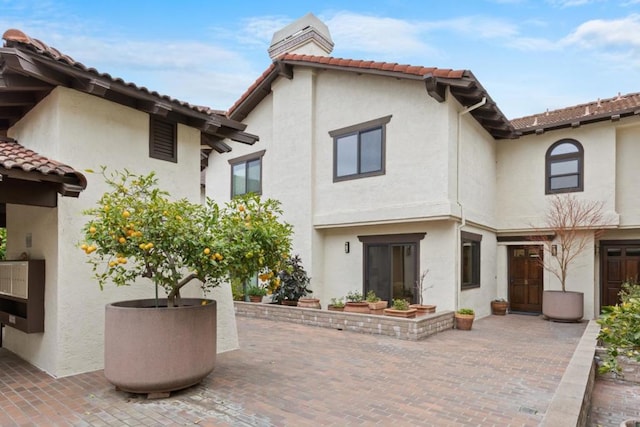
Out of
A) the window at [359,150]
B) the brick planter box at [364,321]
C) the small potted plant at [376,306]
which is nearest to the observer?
the brick planter box at [364,321]

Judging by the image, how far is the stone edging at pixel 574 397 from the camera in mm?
4188

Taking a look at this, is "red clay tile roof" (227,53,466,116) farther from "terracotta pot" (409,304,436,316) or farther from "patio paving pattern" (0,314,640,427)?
"patio paving pattern" (0,314,640,427)

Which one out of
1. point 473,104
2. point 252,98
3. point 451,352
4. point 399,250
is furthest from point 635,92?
point 252,98

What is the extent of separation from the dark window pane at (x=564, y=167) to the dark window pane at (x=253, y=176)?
10104 mm

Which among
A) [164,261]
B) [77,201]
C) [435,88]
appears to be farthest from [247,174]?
[164,261]

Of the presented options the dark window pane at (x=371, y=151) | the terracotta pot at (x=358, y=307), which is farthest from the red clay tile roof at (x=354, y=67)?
the terracotta pot at (x=358, y=307)

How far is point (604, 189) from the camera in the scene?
1203cm

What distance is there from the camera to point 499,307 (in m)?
13.0

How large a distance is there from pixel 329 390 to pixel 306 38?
13.0 metres

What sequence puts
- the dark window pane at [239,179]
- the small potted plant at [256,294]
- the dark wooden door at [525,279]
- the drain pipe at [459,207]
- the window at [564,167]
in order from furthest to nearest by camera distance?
the dark window pane at [239,179]
the small potted plant at [256,294]
the dark wooden door at [525,279]
the window at [564,167]
the drain pipe at [459,207]

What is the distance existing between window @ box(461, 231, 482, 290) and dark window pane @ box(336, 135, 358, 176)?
3872 mm

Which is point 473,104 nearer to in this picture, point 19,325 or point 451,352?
point 451,352

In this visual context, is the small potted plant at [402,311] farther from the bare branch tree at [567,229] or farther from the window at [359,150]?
the bare branch tree at [567,229]

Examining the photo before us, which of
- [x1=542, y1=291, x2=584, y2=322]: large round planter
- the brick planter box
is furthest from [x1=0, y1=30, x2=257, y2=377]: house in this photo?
[x1=542, y1=291, x2=584, y2=322]: large round planter
